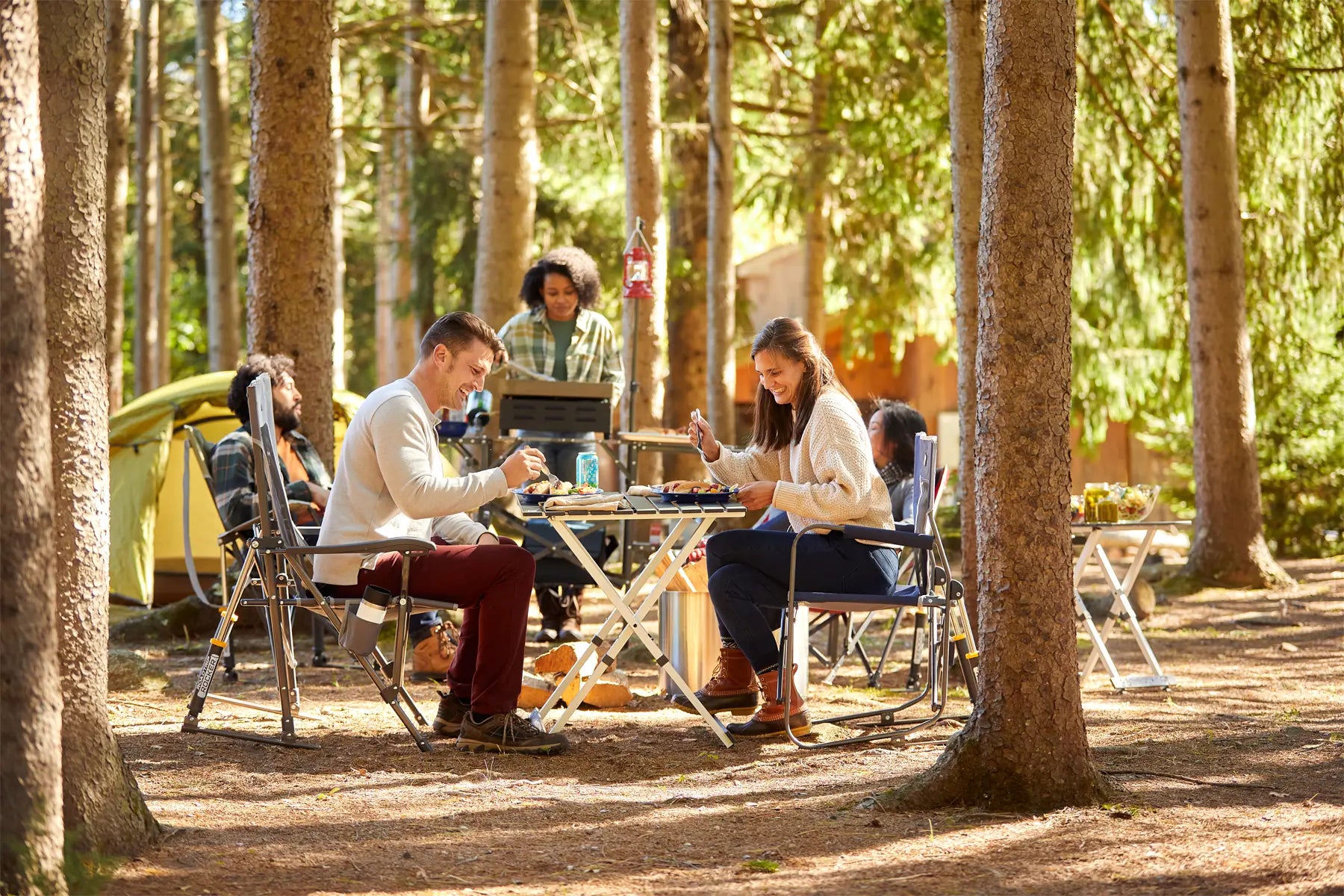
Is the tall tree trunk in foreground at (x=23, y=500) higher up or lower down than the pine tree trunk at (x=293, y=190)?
lower down

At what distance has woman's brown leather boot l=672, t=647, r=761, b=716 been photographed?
540 centimetres

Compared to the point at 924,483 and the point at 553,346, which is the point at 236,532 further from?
the point at 553,346

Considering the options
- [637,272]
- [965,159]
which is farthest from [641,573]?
[637,272]

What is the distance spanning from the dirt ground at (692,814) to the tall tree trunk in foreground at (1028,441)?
0.14 metres

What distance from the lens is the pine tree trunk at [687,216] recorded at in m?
15.3

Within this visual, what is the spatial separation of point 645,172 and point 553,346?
110 inches

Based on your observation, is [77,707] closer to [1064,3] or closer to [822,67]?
[1064,3]

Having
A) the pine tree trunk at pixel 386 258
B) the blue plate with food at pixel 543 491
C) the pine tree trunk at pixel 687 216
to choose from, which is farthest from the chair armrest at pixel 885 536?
the pine tree trunk at pixel 386 258

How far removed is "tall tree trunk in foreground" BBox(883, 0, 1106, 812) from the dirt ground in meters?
0.14

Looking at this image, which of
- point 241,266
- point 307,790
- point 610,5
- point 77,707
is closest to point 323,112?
point 307,790

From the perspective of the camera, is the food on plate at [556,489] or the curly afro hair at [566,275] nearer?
the food on plate at [556,489]

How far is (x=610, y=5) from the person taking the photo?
51.7ft

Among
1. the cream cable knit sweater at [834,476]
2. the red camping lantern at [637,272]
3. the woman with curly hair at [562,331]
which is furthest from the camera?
the red camping lantern at [637,272]

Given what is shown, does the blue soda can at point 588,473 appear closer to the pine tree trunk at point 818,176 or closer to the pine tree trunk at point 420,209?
the pine tree trunk at point 818,176
